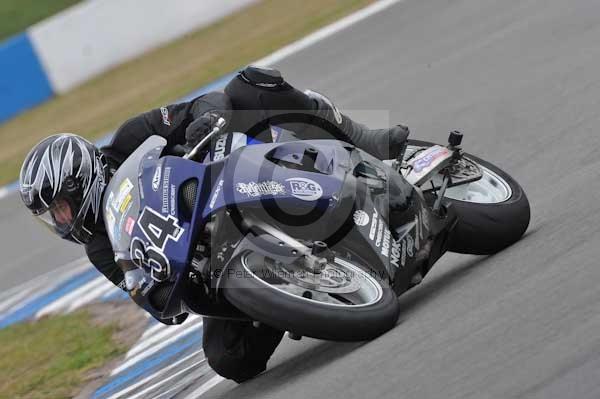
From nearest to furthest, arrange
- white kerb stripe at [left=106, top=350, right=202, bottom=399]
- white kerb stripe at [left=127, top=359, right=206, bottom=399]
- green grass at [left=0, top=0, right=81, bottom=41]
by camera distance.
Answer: white kerb stripe at [left=127, top=359, right=206, bottom=399] < white kerb stripe at [left=106, top=350, right=202, bottom=399] < green grass at [left=0, top=0, right=81, bottom=41]

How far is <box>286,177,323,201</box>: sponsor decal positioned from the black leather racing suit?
626 millimetres

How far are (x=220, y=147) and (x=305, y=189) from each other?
0.53 metres

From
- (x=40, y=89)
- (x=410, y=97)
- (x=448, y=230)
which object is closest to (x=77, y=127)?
(x=40, y=89)

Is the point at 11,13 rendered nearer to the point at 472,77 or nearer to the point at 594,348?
the point at 472,77

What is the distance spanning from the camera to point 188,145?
14.9 feet

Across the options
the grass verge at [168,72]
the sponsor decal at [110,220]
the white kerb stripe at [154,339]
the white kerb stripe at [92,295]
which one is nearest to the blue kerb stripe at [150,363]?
the white kerb stripe at [154,339]

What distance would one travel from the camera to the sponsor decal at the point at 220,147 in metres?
4.60

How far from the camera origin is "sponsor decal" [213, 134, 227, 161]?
460cm

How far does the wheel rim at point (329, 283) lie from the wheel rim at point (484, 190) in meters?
1.20

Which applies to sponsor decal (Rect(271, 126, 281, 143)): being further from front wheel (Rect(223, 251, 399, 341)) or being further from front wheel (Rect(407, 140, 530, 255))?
front wheel (Rect(407, 140, 530, 255))

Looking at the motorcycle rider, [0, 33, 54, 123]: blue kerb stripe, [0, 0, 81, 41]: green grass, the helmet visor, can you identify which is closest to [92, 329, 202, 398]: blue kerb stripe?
the motorcycle rider

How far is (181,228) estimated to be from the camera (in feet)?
13.7

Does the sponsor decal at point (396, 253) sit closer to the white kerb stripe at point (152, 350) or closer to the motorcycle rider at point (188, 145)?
the motorcycle rider at point (188, 145)

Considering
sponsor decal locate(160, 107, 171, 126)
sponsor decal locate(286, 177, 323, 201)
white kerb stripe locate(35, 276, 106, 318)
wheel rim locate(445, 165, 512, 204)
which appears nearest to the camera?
sponsor decal locate(286, 177, 323, 201)
